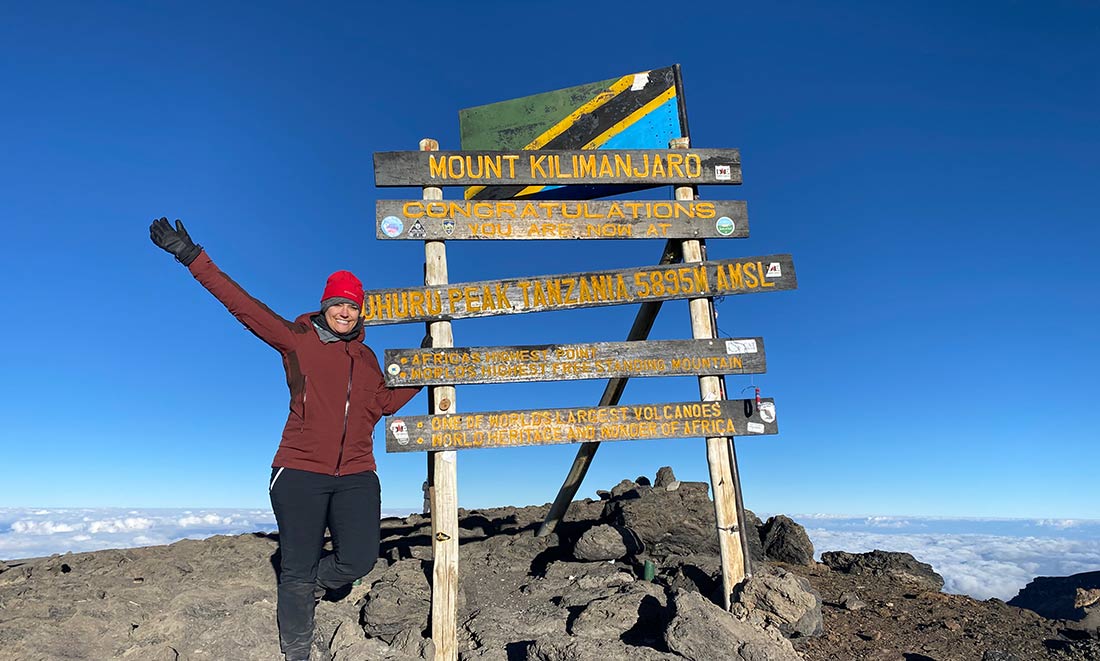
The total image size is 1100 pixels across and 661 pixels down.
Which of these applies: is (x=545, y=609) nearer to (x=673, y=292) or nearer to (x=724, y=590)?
(x=724, y=590)

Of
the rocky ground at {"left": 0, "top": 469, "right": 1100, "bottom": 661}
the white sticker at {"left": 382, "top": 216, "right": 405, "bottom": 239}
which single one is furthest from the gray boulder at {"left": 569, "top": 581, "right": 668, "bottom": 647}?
the white sticker at {"left": 382, "top": 216, "right": 405, "bottom": 239}

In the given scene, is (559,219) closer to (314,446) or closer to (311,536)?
(314,446)

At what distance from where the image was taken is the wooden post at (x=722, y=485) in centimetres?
740

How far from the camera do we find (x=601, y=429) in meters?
7.46

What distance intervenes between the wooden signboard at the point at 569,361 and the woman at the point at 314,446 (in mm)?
1455

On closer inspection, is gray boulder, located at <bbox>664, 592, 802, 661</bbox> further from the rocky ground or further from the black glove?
the black glove

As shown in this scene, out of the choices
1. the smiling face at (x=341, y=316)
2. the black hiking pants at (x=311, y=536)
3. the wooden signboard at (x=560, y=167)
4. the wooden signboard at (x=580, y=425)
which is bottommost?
the black hiking pants at (x=311, y=536)

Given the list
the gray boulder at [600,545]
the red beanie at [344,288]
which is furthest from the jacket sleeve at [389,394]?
the gray boulder at [600,545]

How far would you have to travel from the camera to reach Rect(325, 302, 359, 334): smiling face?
229 inches

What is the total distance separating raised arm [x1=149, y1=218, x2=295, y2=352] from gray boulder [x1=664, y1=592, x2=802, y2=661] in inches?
159

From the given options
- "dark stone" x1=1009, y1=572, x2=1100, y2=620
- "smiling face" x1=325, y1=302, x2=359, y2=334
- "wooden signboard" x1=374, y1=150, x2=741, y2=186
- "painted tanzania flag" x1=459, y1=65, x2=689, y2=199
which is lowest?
"dark stone" x1=1009, y1=572, x2=1100, y2=620

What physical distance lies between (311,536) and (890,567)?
8.22 m

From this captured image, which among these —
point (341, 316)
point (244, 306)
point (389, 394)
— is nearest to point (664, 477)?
point (389, 394)

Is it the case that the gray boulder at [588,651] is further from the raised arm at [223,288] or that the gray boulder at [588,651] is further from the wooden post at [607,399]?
the raised arm at [223,288]
